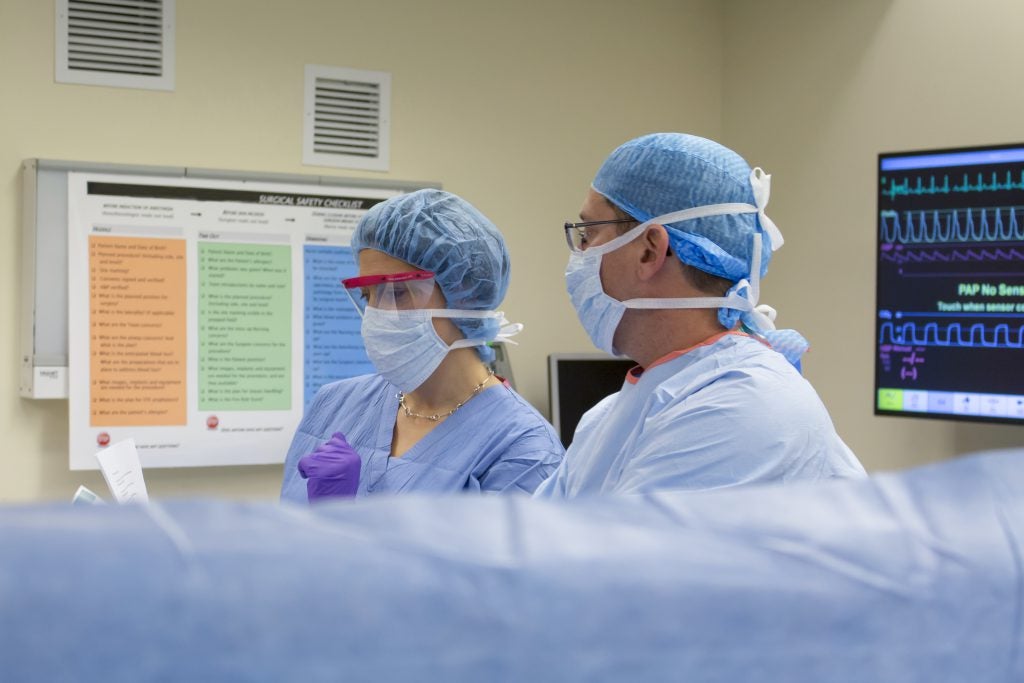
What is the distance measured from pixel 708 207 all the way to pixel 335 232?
6.43ft

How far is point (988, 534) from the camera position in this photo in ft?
1.20

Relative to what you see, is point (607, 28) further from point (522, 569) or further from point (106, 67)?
point (522, 569)

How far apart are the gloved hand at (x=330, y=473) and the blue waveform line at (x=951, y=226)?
5.48 ft

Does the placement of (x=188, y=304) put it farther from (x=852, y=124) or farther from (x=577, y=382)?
(x=852, y=124)

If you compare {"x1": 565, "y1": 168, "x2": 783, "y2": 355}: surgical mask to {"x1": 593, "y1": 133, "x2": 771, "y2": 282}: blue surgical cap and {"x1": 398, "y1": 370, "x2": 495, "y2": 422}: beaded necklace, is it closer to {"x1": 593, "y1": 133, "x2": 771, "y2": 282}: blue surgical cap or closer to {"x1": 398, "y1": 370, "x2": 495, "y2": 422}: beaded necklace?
{"x1": 593, "y1": 133, "x2": 771, "y2": 282}: blue surgical cap

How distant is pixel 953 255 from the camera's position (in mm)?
2645

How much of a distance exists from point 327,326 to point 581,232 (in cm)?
174

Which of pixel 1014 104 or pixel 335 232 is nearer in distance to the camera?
pixel 1014 104

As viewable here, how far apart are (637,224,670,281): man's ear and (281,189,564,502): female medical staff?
1.38 ft

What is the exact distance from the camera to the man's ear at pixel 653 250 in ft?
4.51

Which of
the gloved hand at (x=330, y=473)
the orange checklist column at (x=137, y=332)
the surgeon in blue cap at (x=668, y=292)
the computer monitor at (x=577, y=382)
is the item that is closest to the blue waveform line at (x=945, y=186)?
the computer monitor at (x=577, y=382)

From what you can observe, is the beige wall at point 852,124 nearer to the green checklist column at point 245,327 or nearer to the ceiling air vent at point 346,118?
the ceiling air vent at point 346,118

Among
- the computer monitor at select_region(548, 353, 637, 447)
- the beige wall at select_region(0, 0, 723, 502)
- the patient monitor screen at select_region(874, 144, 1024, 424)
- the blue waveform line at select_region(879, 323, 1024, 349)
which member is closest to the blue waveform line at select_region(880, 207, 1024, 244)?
the patient monitor screen at select_region(874, 144, 1024, 424)

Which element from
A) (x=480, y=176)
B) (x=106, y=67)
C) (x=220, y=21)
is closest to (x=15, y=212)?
(x=106, y=67)
